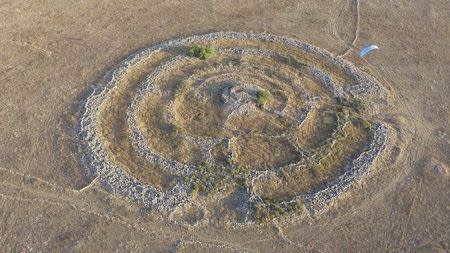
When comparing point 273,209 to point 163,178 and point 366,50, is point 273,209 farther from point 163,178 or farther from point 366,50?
point 366,50

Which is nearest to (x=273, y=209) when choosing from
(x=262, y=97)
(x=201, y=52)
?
(x=262, y=97)

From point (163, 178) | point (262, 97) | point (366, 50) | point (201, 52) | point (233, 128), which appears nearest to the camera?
point (163, 178)

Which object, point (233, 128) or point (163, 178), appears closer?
point (163, 178)

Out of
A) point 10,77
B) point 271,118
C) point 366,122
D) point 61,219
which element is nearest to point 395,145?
point 366,122

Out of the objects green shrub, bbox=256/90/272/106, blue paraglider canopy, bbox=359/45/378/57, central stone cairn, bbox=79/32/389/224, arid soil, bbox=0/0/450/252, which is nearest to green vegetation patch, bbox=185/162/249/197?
central stone cairn, bbox=79/32/389/224

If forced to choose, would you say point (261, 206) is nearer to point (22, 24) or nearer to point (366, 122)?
point (366, 122)

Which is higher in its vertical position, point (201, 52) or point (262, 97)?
point (201, 52)
